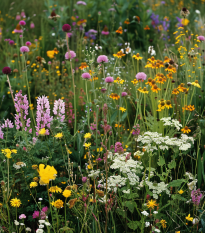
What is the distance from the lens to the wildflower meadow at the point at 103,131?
58.0 inches

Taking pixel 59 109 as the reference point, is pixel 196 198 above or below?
below

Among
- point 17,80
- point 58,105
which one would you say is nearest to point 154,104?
point 58,105

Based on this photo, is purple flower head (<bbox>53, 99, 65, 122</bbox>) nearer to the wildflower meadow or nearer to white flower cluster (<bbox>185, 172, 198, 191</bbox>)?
the wildflower meadow

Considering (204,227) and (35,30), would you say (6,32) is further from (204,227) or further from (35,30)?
(204,227)

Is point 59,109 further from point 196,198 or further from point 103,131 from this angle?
point 196,198

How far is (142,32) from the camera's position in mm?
5102

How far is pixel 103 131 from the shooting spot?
2383mm

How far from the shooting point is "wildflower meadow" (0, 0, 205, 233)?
4.83 feet

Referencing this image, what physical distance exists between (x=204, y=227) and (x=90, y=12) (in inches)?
187

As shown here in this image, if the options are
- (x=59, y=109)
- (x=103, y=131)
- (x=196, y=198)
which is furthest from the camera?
(x=103, y=131)

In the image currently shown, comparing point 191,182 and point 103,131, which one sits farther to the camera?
point 103,131

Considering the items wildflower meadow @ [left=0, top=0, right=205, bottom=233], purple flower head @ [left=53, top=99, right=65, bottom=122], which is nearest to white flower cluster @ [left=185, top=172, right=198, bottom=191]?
wildflower meadow @ [left=0, top=0, right=205, bottom=233]

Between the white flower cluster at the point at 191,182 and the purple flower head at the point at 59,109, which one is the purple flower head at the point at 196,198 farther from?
the purple flower head at the point at 59,109

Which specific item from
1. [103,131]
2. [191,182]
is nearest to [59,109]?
[103,131]
